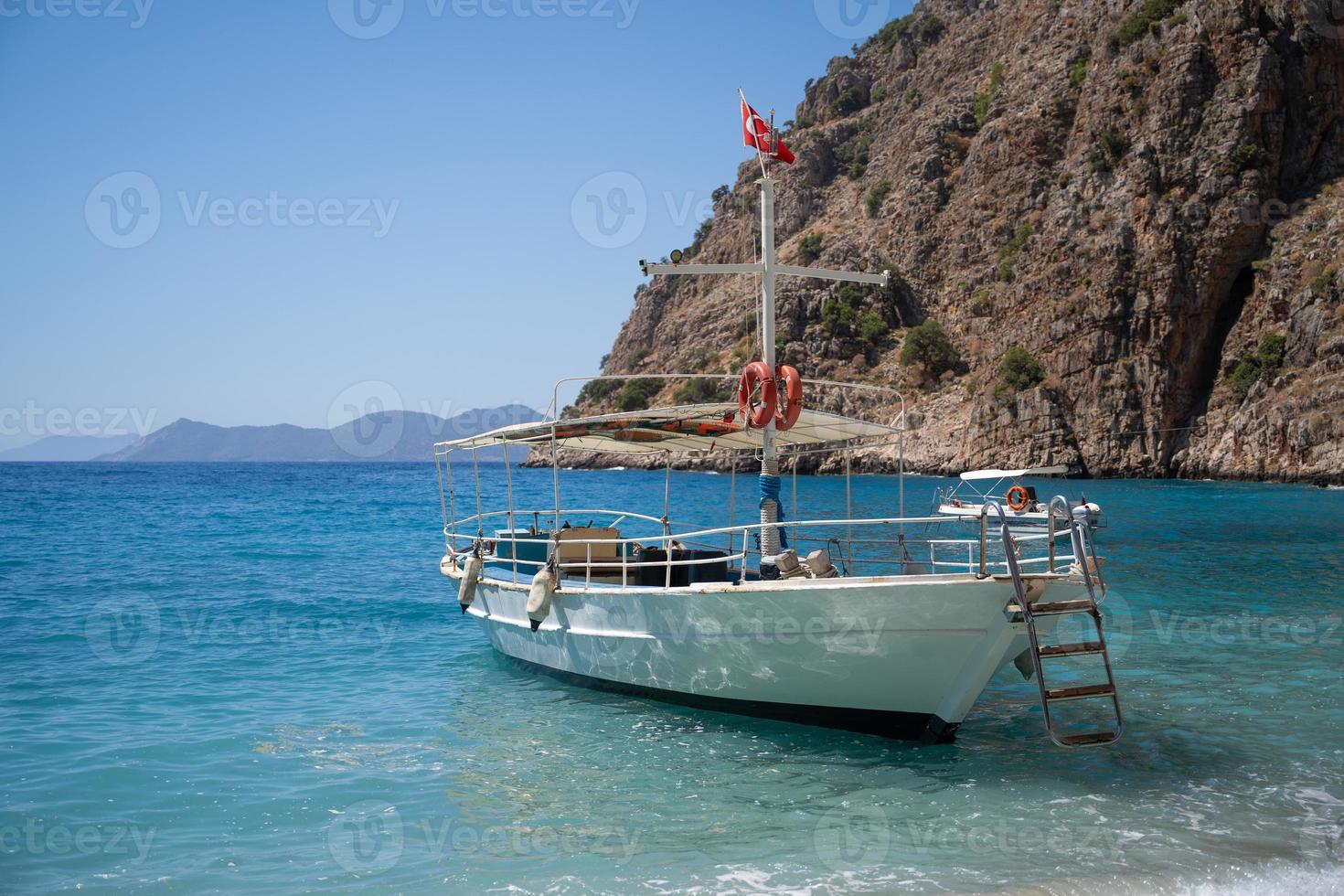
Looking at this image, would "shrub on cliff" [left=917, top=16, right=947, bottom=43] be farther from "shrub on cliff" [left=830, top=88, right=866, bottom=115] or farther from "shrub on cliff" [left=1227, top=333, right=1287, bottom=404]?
"shrub on cliff" [left=1227, top=333, right=1287, bottom=404]

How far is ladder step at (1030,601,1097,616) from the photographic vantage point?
→ 9219 mm

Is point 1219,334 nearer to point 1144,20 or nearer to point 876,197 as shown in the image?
point 1144,20

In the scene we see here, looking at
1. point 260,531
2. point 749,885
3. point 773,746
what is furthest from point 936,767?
point 260,531

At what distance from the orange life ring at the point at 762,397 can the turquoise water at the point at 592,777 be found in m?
3.76

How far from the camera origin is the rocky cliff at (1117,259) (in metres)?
64.4

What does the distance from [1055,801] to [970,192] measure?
91686mm

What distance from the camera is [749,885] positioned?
7.35m

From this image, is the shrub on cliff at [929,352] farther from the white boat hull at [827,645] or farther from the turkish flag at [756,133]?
the white boat hull at [827,645]

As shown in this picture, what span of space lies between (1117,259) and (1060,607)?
71063 mm

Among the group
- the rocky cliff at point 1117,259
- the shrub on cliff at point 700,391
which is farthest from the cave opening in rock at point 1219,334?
the shrub on cliff at point 700,391

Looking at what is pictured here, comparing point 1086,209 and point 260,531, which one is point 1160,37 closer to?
point 1086,209

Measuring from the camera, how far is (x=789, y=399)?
1198 cm

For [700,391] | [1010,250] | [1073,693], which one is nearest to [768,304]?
[1073,693]

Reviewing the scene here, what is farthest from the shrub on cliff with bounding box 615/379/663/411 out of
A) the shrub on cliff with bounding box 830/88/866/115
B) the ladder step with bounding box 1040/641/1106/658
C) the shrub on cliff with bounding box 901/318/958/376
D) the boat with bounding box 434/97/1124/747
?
the ladder step with bounding box 1040/641/1106/658
